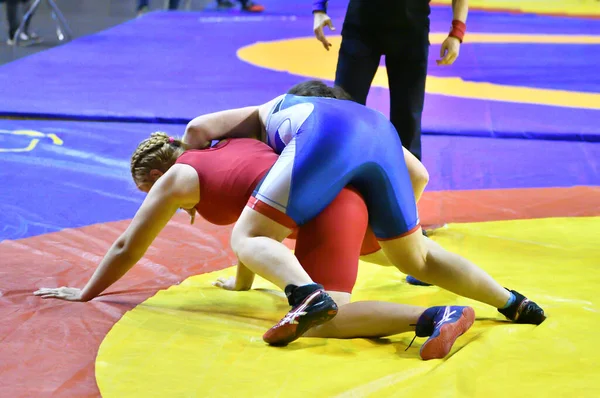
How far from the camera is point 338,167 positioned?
100 inches

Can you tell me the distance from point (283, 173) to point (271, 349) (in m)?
0.49

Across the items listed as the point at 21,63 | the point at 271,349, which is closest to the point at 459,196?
the point at 271,349

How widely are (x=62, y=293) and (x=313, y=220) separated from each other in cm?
89

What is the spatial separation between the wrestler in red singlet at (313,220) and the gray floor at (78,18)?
5784 millimetres

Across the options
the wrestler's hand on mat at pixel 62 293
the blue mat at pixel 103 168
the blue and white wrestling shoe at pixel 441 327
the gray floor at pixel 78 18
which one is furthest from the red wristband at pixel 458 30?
the gray floor at pixel 78 18

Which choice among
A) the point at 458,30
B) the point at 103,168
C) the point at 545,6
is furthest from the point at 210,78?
the point at 545,6

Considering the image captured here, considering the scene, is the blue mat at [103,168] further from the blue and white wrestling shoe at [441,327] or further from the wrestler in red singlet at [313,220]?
the blue and white wrestling shoe at [441,327]

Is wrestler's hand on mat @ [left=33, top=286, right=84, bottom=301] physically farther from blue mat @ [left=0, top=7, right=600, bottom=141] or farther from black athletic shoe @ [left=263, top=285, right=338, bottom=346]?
blue mat @ [left=0, top=7, right=600, bottom=141]

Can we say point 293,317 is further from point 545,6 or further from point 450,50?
point 545,6

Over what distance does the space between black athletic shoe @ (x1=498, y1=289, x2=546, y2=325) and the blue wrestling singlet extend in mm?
364

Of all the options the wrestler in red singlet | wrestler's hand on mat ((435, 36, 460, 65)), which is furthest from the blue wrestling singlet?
wrestler's hand on mat ((435, 36, 460, 65))

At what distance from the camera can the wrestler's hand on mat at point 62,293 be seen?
9.43 feet

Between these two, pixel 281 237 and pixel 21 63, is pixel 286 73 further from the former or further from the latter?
pixel 281 237

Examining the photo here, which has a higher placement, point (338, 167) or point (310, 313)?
point (338, 167)
